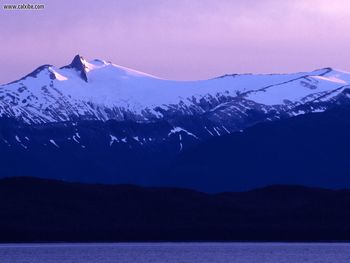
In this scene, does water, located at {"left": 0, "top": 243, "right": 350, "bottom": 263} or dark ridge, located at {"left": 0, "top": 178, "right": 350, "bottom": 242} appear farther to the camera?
dark ridge, located at {"left": 0, "top": 178, "right": 350, "bottom": 242}

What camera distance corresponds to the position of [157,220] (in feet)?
606

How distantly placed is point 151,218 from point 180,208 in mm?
11434

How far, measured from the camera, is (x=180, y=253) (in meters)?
147

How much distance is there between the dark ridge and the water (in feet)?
4.61

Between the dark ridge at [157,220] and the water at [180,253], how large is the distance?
140cm

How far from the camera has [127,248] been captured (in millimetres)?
165750

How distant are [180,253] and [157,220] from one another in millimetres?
37499

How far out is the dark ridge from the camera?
17400cm

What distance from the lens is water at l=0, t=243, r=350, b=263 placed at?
12975 centimetres

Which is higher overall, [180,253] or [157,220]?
[157,220]

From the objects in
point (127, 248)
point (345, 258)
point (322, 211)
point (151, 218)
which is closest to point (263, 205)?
point (322, 211)

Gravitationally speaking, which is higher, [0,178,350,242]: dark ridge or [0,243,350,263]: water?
[0,178,350,242]: dark ridge

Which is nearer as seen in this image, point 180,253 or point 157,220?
point 180,253

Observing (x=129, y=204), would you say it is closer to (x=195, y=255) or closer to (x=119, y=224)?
(x=119, y=224)
